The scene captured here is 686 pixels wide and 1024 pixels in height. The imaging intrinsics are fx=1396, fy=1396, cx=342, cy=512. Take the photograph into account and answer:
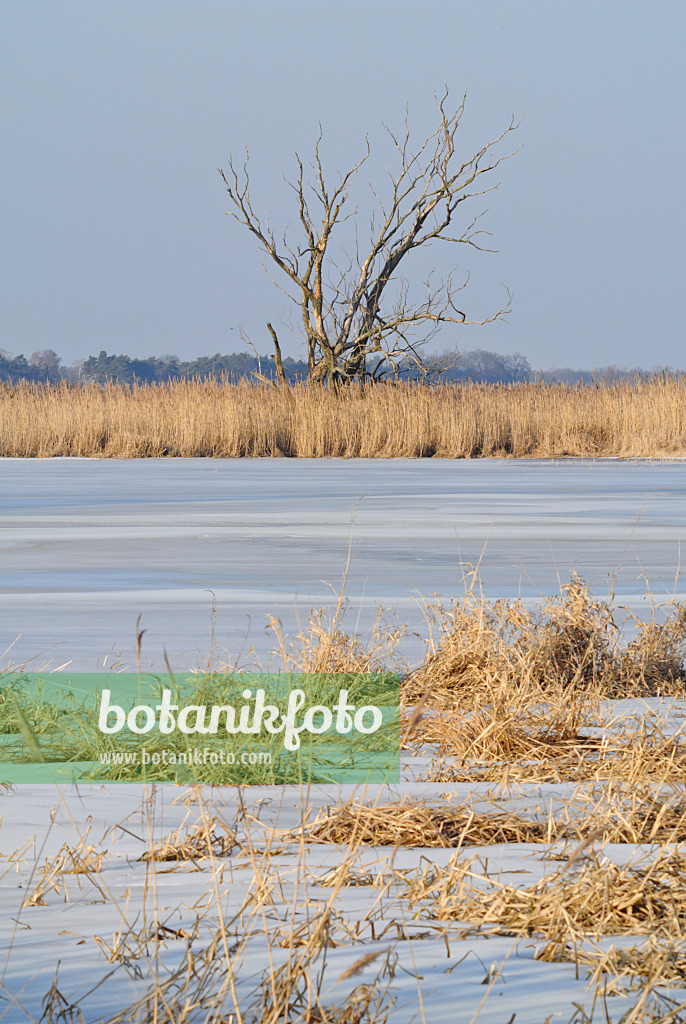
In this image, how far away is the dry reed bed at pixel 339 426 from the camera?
2061 centimetres

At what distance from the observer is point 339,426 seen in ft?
68.1

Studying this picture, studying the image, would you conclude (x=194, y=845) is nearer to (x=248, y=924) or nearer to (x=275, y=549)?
(x=248, y=924)

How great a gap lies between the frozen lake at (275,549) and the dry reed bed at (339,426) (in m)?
5.28

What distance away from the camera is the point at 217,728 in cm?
342

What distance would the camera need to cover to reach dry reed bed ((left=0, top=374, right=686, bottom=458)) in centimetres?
2061

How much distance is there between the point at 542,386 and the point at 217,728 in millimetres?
19329

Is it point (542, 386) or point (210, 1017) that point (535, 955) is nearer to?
point (210, 1017)

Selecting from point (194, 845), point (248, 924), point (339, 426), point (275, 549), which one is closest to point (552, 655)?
point (194, 845)

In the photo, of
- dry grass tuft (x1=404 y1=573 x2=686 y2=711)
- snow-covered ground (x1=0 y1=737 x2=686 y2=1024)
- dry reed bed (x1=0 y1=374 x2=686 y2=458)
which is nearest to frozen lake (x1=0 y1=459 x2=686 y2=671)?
dry grass tuft (x1=404 y1=573 x2=686 y2=711)

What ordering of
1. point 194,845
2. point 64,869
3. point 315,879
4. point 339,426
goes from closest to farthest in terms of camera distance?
1. point 315,879
2. point 64,869
3. point 194,845
4. point 339,426

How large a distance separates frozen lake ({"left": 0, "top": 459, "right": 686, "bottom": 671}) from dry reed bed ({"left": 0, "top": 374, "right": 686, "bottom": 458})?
5284mm

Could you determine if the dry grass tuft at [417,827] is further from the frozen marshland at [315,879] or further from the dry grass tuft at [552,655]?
the dry grass tuft at [552,655]

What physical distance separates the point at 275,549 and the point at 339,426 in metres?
13.0

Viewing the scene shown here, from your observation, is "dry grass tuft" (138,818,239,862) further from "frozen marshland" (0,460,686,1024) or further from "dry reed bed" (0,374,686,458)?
"dry reed bed" (0,374,686,458)
